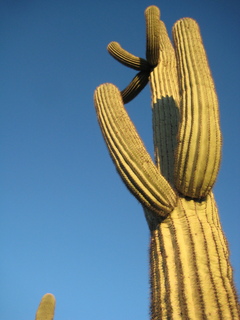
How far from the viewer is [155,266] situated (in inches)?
109

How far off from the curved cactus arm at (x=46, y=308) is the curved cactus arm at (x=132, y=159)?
2668 mm

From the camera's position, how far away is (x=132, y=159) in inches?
125

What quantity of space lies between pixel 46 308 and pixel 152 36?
3862 millimetres

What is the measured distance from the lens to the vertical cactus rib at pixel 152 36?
4582mm

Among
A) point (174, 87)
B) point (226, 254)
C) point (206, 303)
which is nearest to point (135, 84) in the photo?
point (174, 87)

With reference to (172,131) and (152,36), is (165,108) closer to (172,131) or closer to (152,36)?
(172,131)

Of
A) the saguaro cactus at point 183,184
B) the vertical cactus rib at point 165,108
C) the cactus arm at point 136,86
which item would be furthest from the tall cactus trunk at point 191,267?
the cactus arm at point 136,86

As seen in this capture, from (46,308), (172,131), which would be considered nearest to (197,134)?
(172,131)

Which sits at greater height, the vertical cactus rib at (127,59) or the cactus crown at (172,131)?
the vertical cactus rib at (127,59)

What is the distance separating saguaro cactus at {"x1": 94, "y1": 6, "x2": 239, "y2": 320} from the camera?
2451 mm

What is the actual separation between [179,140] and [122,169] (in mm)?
563

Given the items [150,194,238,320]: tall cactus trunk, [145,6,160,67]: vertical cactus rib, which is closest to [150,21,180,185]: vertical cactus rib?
[145,6,160,67]: vertical cactus rib

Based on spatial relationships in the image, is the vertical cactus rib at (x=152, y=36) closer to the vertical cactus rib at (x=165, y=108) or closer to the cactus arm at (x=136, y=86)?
the vertical cactus rib at (x=165, y=108)

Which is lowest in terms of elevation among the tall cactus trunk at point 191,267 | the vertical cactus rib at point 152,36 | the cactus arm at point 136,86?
the tall cactus trunk at point 191,267
